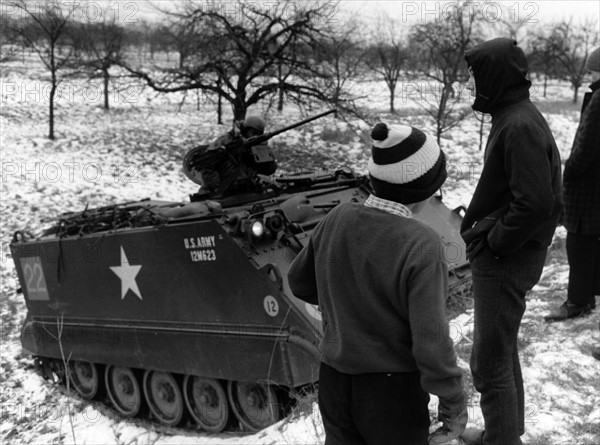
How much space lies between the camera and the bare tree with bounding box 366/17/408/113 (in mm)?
24125

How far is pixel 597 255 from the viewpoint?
4.66 m

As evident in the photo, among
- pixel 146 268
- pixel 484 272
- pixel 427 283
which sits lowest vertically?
pixel 146 268

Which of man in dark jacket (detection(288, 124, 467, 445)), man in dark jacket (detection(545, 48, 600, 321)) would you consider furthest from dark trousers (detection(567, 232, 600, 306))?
man in dark jacket (detection(288, 124, 467, 445))

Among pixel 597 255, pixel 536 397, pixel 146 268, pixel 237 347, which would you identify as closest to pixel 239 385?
pixel 237 347

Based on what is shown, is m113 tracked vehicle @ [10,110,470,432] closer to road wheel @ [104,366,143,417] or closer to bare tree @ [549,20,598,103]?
road wheel @ [104,366,143,417]

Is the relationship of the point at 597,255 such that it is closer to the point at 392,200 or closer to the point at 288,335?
the point at 288,335

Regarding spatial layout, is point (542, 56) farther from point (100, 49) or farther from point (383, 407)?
point (383, 407)

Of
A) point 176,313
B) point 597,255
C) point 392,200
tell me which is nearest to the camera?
point 392,200

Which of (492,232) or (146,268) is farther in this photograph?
(146,268)

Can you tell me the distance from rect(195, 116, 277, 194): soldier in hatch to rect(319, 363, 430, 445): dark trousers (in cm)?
420

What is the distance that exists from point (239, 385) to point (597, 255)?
115 inches

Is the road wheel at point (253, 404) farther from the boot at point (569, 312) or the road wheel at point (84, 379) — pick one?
the boot at point (569, 312)

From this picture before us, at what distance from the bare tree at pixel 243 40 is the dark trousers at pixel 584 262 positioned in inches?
520

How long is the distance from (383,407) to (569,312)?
3354mm
